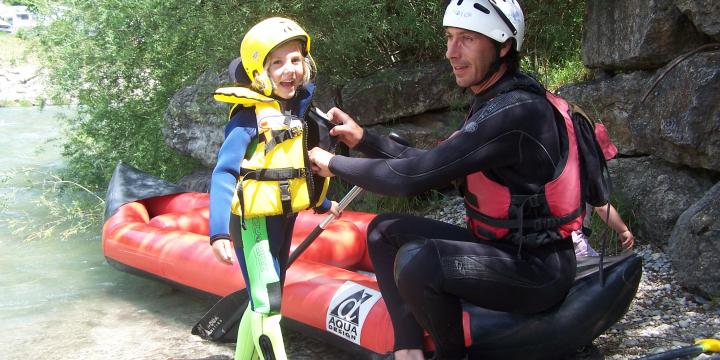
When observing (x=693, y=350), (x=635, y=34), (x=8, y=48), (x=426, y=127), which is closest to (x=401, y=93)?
(x=426, y=127)

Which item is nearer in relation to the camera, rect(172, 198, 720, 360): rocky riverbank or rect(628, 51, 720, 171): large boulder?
rect(172, 198, 720, 360): rocky riverbank

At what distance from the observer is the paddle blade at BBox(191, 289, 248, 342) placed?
3.29 m

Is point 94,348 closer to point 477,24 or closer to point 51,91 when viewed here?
point 477,24

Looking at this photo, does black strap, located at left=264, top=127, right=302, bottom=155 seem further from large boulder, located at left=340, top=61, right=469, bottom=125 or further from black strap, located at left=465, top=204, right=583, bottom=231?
large boulder, located at left=340, top=61, right=469, bottom=125

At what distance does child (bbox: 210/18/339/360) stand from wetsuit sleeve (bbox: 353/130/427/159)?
222mm

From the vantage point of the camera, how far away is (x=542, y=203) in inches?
87.5

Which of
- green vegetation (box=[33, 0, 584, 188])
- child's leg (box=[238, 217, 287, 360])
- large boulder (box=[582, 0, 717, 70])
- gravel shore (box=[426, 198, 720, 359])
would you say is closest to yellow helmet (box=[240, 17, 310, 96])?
child's leg (box=[238, 217, 287, 360])

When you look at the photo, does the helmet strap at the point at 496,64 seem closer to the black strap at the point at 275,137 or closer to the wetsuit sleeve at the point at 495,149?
the wetsuit sleeve at the point at 495,149

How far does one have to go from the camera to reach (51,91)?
7750 millimetres

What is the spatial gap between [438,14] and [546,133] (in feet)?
10.4

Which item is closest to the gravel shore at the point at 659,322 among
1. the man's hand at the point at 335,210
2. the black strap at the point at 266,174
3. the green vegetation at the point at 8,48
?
the man's hand at the point at 335,210

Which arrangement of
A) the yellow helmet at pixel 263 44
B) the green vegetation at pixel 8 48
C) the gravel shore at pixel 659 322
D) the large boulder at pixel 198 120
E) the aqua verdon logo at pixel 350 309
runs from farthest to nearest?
the green vegetation at pixel 8 48
the large boulder at pixel 198 120
the aqua verdon logo at pixel 350 309
the gravel shore at pixel 659 322
the yellow helmet at pixel 263 44

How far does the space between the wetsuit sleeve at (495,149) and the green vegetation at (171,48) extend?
7.49 feet

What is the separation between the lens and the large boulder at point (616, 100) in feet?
13.3
